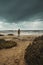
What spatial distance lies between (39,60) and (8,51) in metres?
4.24

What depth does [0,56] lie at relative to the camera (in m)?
12.7

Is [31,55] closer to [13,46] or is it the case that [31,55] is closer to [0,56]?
[0,56]

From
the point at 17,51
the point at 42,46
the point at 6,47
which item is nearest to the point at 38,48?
the point at 42,46

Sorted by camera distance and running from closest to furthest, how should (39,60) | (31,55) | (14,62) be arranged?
1. (39,60)
2. (31,55)
3. (14,62)

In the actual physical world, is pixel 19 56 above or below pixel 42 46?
below

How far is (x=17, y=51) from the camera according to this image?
1365cm

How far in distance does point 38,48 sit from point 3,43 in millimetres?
5176

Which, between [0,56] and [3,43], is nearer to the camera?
[0,56]

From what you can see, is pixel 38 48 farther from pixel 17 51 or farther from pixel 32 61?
pixel 17 51

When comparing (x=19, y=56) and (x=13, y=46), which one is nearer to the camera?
(x=19, y=56)

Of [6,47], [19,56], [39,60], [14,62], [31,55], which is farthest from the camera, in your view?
[6,47]

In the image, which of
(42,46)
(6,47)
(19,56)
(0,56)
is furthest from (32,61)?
(6,47)

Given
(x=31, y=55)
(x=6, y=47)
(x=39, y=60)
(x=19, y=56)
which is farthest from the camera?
(x=6, y=47)

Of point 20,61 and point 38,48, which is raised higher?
point 38,48
